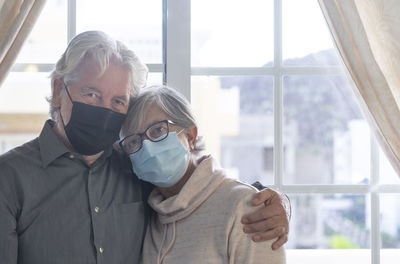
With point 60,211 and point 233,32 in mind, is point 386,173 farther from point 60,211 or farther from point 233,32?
point 60,211

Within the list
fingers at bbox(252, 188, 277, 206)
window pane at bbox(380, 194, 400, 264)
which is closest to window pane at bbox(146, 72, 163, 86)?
fingers at bbox(252, 188, 277, 206)

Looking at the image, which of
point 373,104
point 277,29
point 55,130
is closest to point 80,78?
point 55,130

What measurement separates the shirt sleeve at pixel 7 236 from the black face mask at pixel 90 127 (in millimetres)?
303

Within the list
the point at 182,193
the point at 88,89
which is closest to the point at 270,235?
the point at 182,193

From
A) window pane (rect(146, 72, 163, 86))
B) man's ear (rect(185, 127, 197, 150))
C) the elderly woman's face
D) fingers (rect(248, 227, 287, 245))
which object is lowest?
fingers (rect(248, 227, 287, 245))

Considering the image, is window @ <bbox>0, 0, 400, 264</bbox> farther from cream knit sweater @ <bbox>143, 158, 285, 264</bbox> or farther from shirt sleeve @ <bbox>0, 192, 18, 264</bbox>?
shirt sleeve @ <bbox>0, 192, 18, 264</bbox>

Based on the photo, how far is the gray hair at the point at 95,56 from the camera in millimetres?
1812

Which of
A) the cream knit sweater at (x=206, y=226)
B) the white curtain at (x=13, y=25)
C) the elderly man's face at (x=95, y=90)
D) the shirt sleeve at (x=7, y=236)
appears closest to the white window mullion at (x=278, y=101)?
the cream knit sweater at (x=206, y=226)

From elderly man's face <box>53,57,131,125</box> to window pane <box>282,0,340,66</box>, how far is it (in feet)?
3.00

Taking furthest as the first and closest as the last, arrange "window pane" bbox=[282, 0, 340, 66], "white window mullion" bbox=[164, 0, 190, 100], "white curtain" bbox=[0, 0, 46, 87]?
"window pane" bbox=[282, 0, 340, 66], "white window mullion" bbox=[164, 0, 190, 100], "white curtain" bbox=[0, 0, 46, 87]

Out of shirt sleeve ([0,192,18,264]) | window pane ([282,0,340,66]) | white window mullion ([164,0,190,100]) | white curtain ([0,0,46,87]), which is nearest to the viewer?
shirt sleeve ([0,192,18,264])

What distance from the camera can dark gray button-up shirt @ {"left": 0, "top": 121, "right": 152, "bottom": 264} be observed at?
5.56 ft

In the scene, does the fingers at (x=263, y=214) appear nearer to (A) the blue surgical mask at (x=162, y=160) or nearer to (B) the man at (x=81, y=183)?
(B) the man at (x=81, y=183)

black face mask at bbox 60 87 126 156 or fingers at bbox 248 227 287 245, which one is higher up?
black face mask at bbox 60 87 126 156
